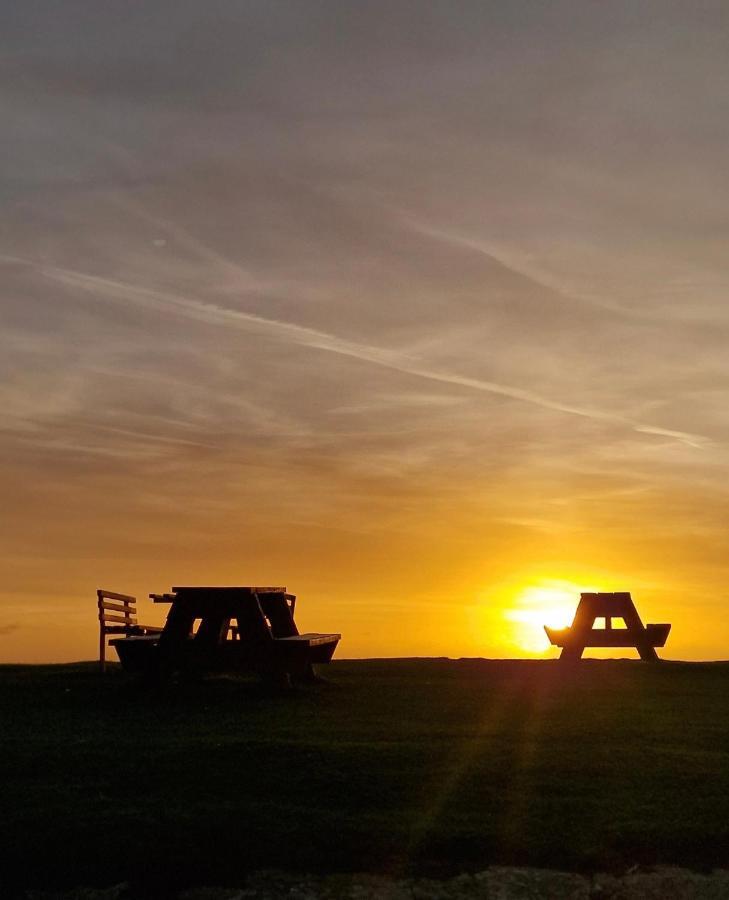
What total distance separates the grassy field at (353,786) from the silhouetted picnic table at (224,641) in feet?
3.26

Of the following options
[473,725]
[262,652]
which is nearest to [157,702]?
[262,652]

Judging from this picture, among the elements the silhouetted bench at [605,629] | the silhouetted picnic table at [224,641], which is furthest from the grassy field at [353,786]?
the silhouetted bench at [605,629]

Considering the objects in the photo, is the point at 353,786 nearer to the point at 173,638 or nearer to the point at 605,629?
the point at 173,638

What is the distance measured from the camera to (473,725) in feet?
40.8

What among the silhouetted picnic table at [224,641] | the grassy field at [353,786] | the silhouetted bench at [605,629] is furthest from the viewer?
the silhouetted bench at [605,629]

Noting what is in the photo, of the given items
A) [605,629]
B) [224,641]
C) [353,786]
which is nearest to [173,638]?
[224,641]

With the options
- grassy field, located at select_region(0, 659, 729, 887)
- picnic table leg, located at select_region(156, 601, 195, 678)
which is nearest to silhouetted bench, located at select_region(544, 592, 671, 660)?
grassy field, located at select_region(0, 659, 729, 887)

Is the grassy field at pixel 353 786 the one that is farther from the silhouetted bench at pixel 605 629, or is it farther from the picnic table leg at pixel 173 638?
the silhouetted bench at pixel 605 629

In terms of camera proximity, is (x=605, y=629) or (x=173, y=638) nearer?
(x=173, y=638)

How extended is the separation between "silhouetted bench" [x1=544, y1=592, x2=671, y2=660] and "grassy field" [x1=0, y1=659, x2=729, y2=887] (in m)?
8.00

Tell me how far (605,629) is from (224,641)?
33.1 ft

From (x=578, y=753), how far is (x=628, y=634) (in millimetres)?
13078

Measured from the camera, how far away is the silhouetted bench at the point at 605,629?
22.8 meters

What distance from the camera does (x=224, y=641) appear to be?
16.4 metres
